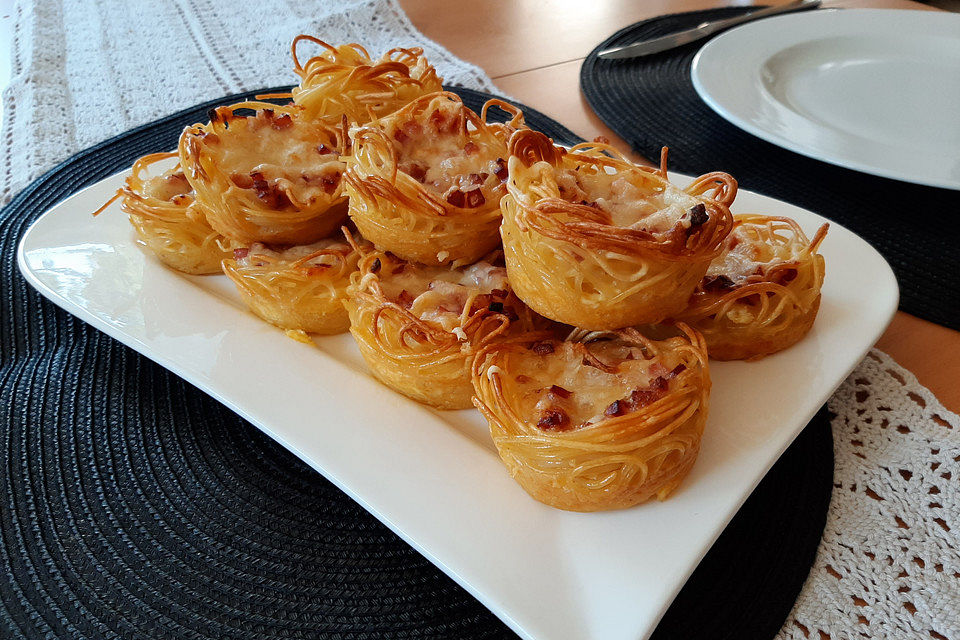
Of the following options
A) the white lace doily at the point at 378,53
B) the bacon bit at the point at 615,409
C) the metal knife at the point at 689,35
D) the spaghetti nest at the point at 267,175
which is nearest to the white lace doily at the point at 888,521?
the white lace doily at the point at 378,53

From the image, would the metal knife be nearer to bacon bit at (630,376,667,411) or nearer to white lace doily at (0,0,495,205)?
white lace doily at (0,0,495,205)

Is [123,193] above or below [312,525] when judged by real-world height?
above

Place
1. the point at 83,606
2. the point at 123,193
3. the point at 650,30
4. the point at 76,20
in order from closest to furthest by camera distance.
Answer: the point at 83,606 → the point at 123,193 → the point at 650,30 → the point at 76,20

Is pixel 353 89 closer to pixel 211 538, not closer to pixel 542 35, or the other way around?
pixel 211 538

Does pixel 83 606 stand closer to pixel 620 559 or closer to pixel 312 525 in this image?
pixel 312 525

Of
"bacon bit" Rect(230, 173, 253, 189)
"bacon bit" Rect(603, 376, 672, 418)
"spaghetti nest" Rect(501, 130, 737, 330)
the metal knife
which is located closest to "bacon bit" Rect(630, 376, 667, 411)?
"bacon bit" Rect(603, 376, 672, 418)

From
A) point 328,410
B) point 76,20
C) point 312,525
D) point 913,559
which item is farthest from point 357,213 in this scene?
point 76,20

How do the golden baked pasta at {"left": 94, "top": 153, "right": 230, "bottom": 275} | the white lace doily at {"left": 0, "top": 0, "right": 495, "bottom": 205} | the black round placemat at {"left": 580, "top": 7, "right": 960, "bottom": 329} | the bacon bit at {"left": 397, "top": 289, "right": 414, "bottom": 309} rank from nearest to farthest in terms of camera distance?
the bacon bit at {"left": 397, "top": 289, "right": 414, "bottom": 309} → the golden baked pasta at {"left": 94, "top": 153, "right": 230, "bottom": 275} → the black round placemat at {"left": 580, "top": 7, "right": 960, "bottom": 329} → the white lace doily at {"left": 0, "top": 0, "right": 495, "bottom": 205}
